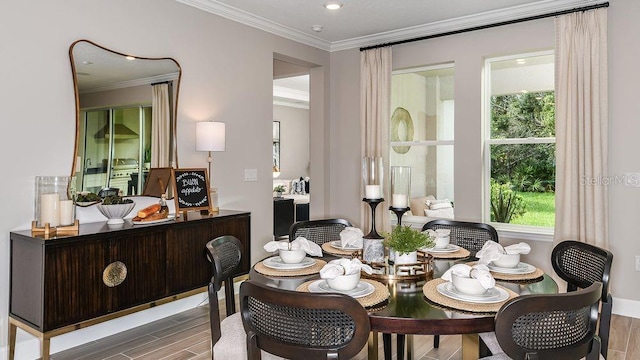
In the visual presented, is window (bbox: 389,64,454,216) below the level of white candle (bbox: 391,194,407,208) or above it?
above

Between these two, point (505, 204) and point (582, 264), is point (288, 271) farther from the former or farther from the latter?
point (505, 204)

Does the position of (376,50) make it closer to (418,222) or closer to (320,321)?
(418,222)

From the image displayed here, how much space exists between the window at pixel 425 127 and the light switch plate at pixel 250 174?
1.58 metres

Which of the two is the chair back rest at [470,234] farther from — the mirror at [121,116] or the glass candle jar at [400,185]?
the mirror at [121,116]

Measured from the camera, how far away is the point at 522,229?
4.29m

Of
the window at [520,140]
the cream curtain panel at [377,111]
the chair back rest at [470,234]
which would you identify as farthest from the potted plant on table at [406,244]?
the cream curtain panel at [377,111]

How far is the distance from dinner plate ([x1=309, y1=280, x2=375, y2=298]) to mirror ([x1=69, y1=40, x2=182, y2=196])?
2.07 m

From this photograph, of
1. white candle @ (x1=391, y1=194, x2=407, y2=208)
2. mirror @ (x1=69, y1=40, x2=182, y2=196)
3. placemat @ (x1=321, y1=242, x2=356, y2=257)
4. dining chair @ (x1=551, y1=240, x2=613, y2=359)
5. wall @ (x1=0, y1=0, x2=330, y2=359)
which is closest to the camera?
dining chair @ (x1=551, y1=240, x2=613, y2=359)

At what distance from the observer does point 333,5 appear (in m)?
3.93

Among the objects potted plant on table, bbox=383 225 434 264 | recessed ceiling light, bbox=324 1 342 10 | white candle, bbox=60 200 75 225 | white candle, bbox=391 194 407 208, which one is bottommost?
potted plant on table, bbox=383 225 434 264

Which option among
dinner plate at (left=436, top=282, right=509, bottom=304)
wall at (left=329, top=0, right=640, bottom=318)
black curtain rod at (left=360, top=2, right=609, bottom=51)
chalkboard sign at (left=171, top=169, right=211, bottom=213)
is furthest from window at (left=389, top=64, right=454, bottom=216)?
dinner plate at (left=436, top=282, right=509, bottom=304)

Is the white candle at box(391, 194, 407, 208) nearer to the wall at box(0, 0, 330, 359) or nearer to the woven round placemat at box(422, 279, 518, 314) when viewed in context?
the woven round placemat at box(422, 279, 518, 314)

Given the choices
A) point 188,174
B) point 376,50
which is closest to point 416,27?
Answer: point 376,50

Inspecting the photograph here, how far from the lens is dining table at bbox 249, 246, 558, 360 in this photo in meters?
1.53
